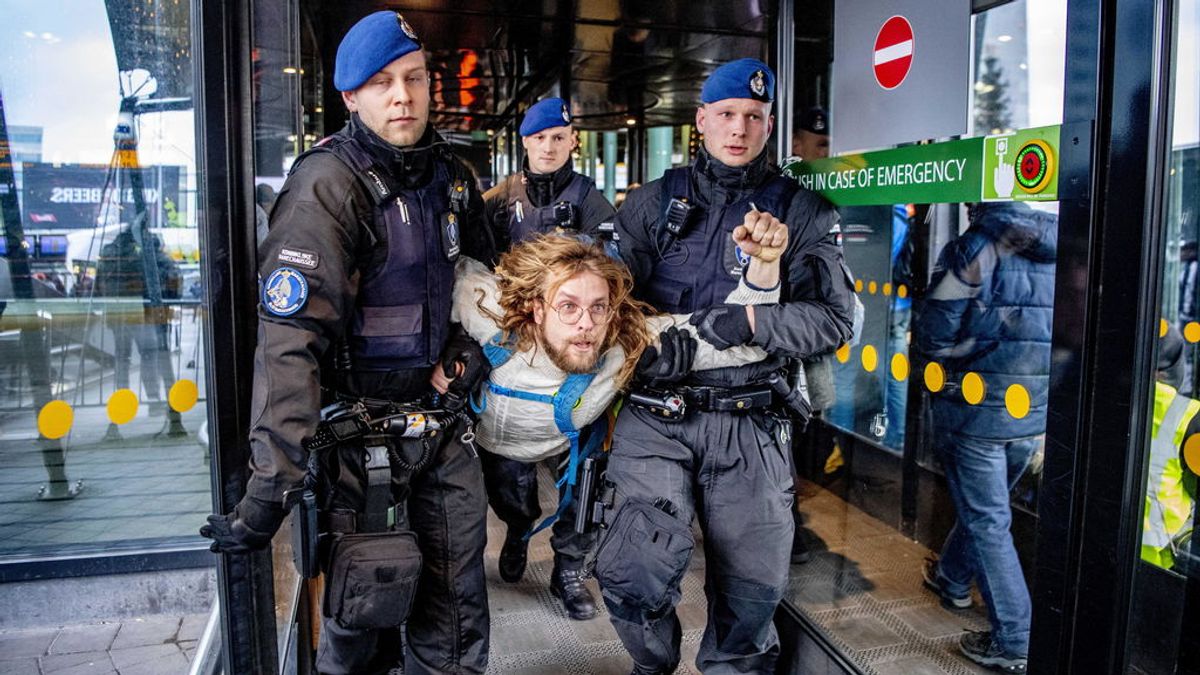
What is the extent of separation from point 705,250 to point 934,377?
1.18 metres

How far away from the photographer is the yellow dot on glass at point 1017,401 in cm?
238

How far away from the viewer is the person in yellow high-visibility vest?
1809mm

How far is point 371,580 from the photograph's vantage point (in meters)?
2.19

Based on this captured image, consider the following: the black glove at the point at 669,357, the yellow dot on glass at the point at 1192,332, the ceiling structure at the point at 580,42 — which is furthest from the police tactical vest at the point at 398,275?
the yellow dot on glass at the point at 1192,332

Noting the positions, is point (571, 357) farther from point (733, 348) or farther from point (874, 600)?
point (874, 600)

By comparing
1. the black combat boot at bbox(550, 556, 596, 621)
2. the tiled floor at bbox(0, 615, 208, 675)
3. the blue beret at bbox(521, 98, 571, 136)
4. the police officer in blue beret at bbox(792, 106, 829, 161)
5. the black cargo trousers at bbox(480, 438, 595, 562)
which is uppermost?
the blue beret at bbox(521, 98, 571, 136)

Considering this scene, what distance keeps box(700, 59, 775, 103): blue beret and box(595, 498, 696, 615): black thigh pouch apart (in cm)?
120

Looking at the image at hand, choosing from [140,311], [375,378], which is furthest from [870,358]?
[140,311]

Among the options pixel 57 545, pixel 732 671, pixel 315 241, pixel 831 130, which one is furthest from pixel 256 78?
pixel 57 545

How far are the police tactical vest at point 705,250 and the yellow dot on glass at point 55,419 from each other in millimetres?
2438

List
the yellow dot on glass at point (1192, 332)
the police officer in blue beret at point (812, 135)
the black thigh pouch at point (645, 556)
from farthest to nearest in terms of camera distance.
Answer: the police officer in blue beret at point (812, 135), the black thigh pouch at point (645, 556), the yellow dot on glass at point (1192, 332)

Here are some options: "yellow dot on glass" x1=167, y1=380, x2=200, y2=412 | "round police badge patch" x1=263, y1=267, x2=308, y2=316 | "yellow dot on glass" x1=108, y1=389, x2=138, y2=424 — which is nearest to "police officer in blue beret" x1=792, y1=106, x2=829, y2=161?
"round police badge patch" x1=263, y1=267, x2=308, y2=316

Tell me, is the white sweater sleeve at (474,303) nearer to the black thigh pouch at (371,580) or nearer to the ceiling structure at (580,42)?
the black thigh pouch at (371,580)

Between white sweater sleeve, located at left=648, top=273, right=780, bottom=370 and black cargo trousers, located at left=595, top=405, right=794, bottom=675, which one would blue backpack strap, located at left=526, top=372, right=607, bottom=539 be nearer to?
black cargo trousers, located at left=595, top=405, right=794, bottom=675
